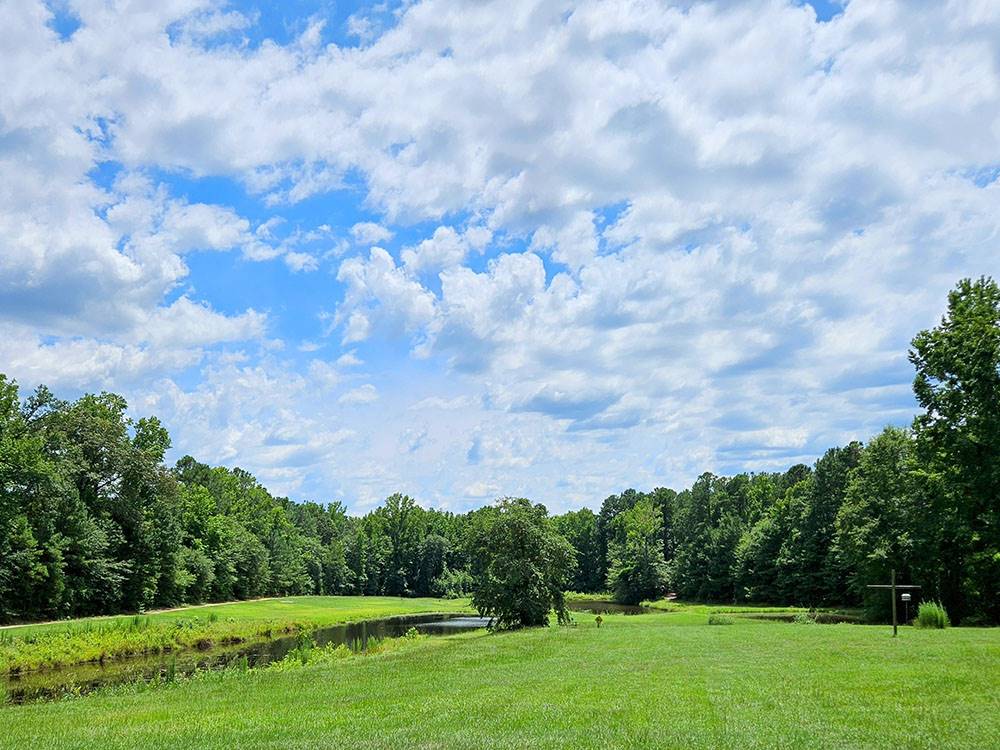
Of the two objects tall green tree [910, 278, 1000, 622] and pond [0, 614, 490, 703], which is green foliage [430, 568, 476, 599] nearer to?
pond [0, 614, 490, 703]

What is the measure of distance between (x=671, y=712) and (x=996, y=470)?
30.4m

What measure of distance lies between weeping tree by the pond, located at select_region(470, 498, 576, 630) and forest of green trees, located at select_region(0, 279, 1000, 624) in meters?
0.83

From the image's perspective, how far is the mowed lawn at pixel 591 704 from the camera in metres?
12.8

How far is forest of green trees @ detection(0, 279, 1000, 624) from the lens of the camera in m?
40.1

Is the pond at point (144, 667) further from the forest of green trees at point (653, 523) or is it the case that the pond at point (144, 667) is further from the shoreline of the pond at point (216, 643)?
the forest of green trees at point (653, 523)

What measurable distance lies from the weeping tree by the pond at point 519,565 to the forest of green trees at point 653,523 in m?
0.83

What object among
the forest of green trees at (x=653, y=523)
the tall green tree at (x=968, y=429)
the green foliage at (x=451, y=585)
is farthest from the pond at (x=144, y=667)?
the green foliage at (x=451, y=585)

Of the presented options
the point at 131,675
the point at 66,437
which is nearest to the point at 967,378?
the point at 131,675

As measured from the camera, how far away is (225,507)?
4168 inches

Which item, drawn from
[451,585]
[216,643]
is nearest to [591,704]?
[216,643]

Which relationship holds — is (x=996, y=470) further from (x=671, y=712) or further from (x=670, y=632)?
(x=671, y=712)

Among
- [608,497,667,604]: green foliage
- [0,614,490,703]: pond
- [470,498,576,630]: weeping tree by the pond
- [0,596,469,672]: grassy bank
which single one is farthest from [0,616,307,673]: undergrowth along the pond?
[608,497,667,604]: green foliage

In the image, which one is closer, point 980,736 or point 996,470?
point 980,736

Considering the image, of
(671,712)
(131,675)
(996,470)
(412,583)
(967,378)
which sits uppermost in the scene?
(967,378)
